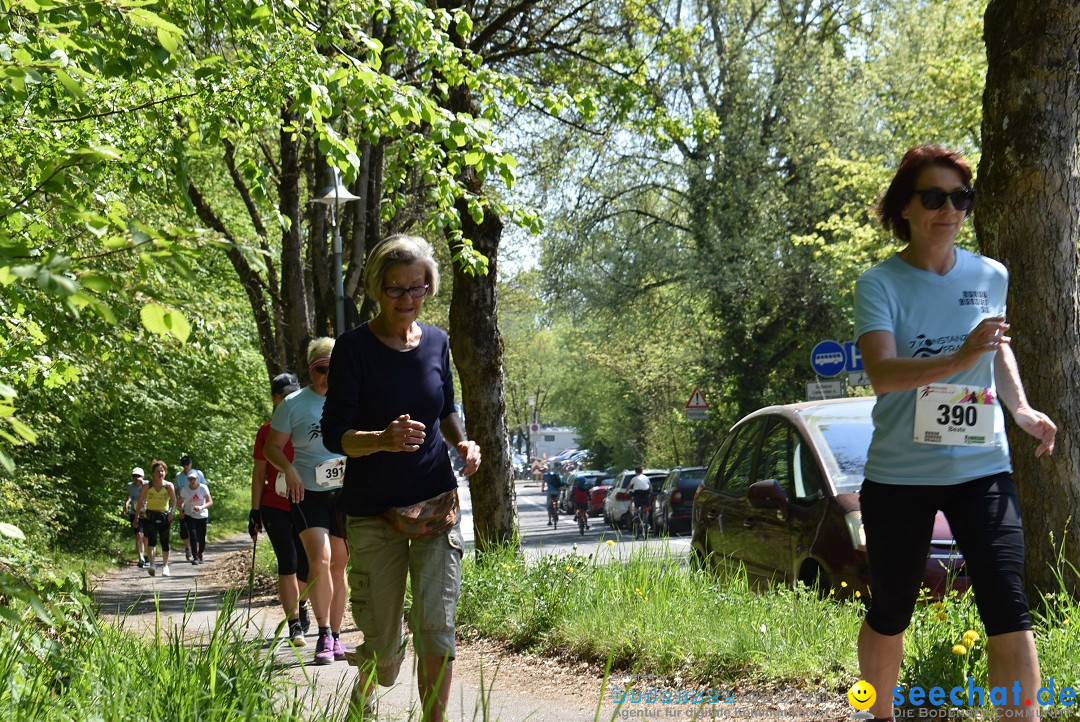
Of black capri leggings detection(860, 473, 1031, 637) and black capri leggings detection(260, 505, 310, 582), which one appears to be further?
black capri leggings detection(260, 505, 310, 582)

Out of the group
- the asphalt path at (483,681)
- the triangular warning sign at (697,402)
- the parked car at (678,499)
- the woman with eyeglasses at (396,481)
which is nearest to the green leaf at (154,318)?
the asphalt path at (483,681)

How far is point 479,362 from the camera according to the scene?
1055 centimetres

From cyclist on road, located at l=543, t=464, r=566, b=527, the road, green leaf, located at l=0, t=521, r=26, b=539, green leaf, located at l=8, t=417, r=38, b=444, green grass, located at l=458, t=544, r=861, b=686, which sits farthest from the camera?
cyclist on road, located at l=543, t=464, r=566, b=527

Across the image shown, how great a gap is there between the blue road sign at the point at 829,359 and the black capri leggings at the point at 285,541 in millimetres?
13996

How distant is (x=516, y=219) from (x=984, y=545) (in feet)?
23.6

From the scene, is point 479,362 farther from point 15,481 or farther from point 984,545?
point 15,481

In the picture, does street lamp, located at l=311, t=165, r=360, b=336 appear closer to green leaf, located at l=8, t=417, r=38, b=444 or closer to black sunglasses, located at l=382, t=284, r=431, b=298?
black sunglasses, located at l=382, t=284, r=431, b=298

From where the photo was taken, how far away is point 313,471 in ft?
25.3

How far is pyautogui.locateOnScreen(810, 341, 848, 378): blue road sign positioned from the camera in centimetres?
2089

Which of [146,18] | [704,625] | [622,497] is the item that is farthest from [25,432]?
[622,497]

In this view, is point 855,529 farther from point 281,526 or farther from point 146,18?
point 146,18

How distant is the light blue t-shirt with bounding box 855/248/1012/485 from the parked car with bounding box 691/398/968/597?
2.08 m

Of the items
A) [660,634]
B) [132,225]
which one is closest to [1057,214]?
[660,634]

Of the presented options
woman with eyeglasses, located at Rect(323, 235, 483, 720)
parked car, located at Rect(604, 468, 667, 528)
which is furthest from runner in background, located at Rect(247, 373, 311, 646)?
parked car, located at Rect(604, 468, 667, 528)
